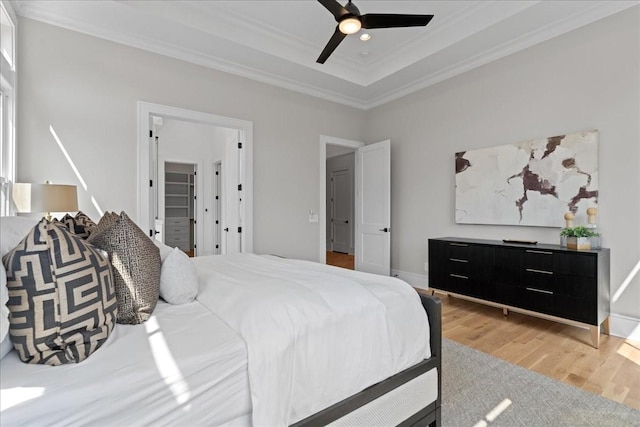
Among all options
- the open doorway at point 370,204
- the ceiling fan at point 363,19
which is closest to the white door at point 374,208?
the open doorway at point 370,204

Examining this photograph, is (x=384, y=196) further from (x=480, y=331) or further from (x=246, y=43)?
(x=246, y=43)

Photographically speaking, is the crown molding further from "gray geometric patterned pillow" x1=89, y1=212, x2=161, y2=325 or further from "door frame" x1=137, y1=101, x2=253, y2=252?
"gray geometric patterned pillow" x1=89, y1=212, x2=161, y2=325

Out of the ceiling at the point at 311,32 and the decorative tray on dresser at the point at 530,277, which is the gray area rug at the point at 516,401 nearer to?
the decorative tray on dresser at the point at 530,277

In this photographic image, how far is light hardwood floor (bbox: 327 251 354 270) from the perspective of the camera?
672cm

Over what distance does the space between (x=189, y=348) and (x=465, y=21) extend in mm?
3903

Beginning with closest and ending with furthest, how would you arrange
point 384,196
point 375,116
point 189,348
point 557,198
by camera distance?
point 189,348, point 557,198, point 384,196, point 375,116

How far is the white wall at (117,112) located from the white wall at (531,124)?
1.68m

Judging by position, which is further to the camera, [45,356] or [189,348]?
[189,348]

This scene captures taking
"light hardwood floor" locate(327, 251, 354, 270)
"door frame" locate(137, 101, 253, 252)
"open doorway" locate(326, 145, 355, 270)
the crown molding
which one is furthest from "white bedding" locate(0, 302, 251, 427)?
"open doorway" locate(326, 145, 355, 270)

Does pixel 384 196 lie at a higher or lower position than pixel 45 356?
higher

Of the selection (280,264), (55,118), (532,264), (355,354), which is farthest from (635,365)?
(55,118)

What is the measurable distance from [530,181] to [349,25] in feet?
8.17

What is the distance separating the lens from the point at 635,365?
233 centimetres

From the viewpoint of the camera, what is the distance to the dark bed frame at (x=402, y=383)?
1180 millimetres
